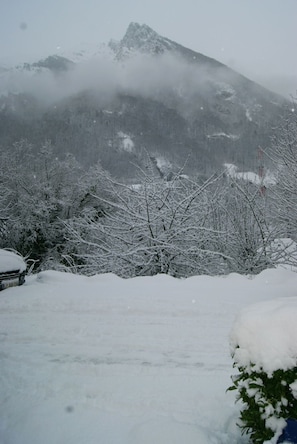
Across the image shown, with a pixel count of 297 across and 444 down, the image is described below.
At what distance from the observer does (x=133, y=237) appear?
11.1 meters

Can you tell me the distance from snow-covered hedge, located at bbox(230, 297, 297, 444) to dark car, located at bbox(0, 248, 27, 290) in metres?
7.29

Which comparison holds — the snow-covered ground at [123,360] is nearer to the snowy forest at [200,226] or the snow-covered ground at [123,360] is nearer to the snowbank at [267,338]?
the snowbank at [267,338]

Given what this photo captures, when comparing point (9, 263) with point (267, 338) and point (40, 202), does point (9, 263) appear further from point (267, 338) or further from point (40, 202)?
point (40, 202)

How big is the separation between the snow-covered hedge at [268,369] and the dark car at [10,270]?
7.29m

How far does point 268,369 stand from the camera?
2.25 m

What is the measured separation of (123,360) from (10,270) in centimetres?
517

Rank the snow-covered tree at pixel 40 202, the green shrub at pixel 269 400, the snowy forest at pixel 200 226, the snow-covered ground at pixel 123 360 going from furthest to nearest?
the snow-covered tree at pixel 40 202 → the snowy forest at pixel 200 226 → the snow-covered ground at pixel 123 360 → the green shrub at pixel 269 400

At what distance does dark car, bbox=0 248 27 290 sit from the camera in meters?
8.49

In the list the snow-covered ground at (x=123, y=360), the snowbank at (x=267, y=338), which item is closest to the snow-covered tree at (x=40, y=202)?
the snow-covered ground at (x=123, y=360)

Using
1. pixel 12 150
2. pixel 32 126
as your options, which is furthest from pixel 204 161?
pixel 12 150

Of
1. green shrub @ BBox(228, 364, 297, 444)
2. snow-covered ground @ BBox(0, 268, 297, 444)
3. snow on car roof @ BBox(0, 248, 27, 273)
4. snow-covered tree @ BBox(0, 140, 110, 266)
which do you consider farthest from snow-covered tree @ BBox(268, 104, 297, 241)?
snow-covered tree @ BBox(0, 140, 110, 266)

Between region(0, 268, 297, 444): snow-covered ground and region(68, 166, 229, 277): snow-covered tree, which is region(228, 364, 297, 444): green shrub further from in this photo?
region(68, 166, 229, 277): snow-covered tree

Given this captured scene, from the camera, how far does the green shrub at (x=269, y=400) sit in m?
2.21

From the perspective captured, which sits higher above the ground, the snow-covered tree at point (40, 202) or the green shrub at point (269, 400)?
the green shrub at point (269, 400)
